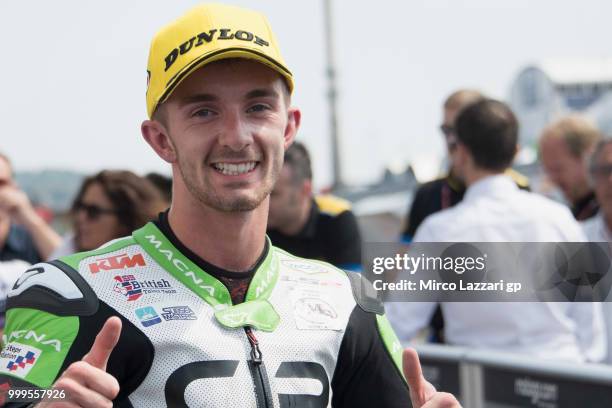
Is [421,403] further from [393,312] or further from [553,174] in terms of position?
[553,174]

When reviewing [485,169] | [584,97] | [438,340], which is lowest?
[438,340]

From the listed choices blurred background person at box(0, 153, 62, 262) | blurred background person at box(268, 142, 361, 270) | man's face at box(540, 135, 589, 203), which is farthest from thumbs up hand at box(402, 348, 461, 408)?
blurred background person at box(0, 153, 62, 262)

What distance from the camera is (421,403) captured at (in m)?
2.19

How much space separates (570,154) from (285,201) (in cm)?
179

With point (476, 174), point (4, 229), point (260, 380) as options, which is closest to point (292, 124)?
point (260, 380)

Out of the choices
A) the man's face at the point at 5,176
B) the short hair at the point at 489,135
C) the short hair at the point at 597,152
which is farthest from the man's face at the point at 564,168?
the man's face at the point at 5,176

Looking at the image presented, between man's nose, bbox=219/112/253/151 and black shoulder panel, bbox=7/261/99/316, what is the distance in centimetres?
46

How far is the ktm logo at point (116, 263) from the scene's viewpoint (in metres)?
2.28

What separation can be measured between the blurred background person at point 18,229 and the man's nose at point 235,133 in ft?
11.9

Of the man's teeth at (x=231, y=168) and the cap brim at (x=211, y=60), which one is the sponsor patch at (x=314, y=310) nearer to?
the man's teeth at (x=231, y=168)

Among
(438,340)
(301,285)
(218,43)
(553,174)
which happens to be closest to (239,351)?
(301,285)

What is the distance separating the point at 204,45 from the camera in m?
2.30

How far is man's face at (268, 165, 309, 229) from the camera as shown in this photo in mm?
5547

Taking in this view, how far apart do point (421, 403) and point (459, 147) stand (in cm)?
243
